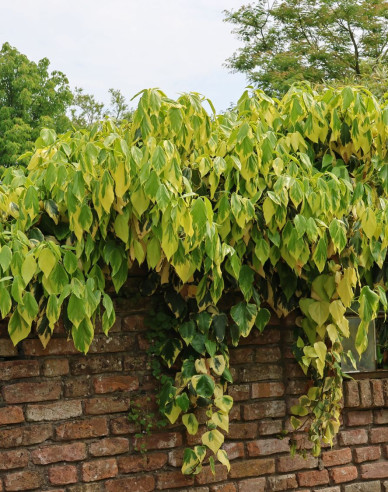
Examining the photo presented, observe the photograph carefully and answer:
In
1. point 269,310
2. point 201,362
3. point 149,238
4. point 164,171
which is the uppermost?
point 164,171

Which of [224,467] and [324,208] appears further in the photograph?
[224,467]

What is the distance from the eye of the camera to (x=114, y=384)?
3.90 metres

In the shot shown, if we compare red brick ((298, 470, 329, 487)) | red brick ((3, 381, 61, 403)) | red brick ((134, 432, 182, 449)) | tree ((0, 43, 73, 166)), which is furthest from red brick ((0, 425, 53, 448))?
tree ((0, 43, 73, 166))

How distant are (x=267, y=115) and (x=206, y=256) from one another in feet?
3.33

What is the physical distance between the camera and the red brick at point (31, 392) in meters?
3.70

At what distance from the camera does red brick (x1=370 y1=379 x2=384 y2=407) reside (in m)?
4.59

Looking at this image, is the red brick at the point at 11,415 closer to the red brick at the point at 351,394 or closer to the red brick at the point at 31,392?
the red brick at the point at 31,392

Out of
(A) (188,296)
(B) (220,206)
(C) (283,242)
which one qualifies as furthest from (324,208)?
(A) (188,296)

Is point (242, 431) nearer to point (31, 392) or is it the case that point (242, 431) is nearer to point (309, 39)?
point (31, 392)

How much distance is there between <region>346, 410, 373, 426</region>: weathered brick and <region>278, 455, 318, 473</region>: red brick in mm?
320

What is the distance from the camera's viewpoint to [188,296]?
13.0 ft

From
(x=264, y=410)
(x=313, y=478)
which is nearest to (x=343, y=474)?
(x=313, y=478)

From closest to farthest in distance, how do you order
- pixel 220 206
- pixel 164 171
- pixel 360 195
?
pixel 164 171, pixel 220 206, pixel 360 195

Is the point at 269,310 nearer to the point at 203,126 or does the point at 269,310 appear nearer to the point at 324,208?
the point at 324,208
